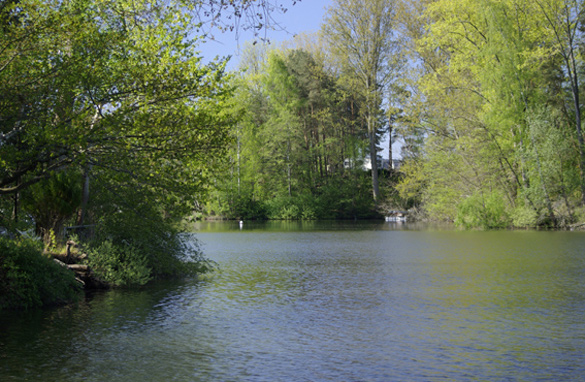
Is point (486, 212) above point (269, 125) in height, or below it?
below

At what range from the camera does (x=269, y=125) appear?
6181 centimetres

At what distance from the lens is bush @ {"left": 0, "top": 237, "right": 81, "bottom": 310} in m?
12.6

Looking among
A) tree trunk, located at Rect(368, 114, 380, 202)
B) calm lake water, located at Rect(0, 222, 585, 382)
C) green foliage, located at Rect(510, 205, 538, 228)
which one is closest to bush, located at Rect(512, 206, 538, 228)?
green foliage, located at Rect(510, 205, 538, 228)

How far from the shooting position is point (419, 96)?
1794 inches

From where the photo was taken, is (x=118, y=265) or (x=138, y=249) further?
(x=138, y=249)

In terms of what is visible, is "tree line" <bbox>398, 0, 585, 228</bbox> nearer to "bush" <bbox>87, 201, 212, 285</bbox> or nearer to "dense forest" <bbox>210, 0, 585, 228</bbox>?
"dense forest" <bbox>210, 0, 585, 228</bbox>

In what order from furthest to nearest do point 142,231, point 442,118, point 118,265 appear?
point 442,118, point 142,231, point 118,265

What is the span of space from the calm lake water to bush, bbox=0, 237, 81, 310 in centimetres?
50

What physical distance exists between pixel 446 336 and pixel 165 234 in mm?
9764

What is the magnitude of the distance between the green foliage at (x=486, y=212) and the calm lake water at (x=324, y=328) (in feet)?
61.2

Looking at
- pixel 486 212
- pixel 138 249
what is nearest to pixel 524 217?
pixel 486 212

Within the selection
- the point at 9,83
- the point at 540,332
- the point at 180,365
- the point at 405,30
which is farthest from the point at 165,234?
the point at 405,30

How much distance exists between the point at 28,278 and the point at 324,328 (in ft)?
20.6

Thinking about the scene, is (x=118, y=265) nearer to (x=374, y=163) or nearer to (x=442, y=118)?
(x=442, y=118)
